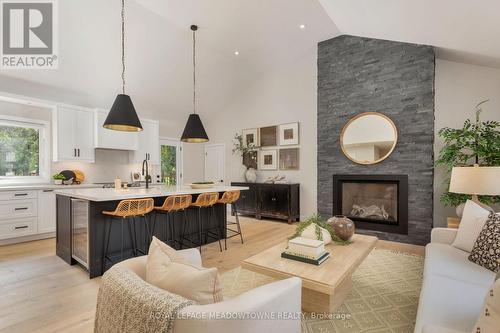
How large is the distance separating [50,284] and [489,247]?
413 centimetres

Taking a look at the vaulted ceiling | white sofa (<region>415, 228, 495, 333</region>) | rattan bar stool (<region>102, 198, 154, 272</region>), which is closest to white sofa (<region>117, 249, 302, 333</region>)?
white sofa (<region>415, 228, 495, 333</region>)

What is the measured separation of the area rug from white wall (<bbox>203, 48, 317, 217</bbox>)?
2.66 metres

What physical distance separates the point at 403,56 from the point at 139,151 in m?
5.79

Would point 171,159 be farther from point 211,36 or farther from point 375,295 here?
point 375,295

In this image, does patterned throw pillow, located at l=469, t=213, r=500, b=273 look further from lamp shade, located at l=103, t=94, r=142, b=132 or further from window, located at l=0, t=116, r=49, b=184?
window, located at l=0, t=116, r=49, b=184

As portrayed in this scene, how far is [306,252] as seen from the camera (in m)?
2.09

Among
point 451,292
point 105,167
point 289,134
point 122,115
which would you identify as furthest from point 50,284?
point 289,134

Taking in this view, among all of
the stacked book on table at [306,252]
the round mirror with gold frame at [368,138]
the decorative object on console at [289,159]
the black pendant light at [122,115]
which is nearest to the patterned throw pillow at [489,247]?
the stacked book on table at [306,252]

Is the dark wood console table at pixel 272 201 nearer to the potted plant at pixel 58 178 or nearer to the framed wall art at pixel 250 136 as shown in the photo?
the framed wall art at pixel 250 136

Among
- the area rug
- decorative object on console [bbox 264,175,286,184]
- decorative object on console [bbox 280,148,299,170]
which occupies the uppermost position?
decorative object on console [bbox 280,148,299,170]

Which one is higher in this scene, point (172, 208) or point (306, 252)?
point (172, 208)

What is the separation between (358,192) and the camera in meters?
4.96

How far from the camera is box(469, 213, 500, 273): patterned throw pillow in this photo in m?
1.98

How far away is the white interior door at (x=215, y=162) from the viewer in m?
7.57
